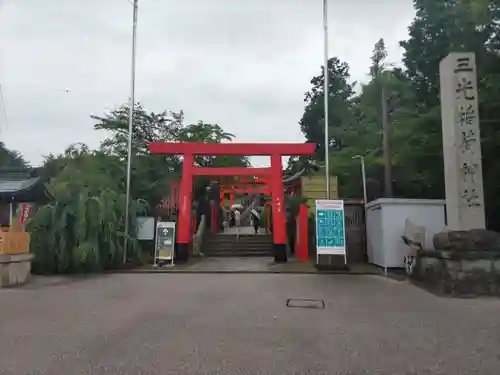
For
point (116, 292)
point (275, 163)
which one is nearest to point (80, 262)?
point (116, 292)

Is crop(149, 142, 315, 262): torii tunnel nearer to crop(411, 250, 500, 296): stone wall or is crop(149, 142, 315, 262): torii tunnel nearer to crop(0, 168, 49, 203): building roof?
crop(0, 168, 49, 203): building roof

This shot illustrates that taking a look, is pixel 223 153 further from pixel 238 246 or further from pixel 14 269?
pixel 14 269

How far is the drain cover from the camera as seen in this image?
809cm

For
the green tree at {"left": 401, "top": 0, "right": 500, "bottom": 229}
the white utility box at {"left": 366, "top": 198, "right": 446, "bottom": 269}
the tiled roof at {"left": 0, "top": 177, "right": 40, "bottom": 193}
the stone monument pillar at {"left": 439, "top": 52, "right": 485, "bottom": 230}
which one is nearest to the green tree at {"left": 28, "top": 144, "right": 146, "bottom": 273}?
the tiled roof at {"left": 0, "top": 177, "right": 40, "bottom": 193}

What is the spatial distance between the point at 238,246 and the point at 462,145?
12.4 meters

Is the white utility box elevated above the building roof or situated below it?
below

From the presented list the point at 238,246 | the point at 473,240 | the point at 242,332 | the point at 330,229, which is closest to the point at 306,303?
the point at 242,332

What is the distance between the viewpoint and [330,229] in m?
14.5

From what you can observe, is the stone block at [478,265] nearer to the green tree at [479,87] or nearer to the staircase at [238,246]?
the green tree at [479,87]

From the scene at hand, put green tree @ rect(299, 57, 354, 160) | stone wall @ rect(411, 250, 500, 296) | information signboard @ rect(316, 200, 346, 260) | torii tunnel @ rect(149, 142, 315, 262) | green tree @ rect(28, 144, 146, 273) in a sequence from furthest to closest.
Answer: green tree @ rect(299, 57, 354, 160), torii tunnel @ rect(149, 142, 315, 262), information signboard @ rect(316, 200, 346, 260), green tree @ rect(28, 144, 146, 273), stone wall @ rect(411, 250, 500, 296)

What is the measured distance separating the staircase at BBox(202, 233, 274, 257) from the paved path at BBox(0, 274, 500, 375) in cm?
999

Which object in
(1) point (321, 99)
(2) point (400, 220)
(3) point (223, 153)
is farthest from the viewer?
(1) point (321, 99)

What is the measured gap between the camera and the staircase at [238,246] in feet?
66.5

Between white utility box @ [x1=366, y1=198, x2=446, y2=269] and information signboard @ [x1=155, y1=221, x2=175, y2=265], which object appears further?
information signboard @ [x1=155, y1=221, x2=175, y2=265]
